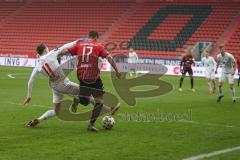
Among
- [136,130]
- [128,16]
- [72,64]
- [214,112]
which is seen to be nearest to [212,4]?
[128,16]

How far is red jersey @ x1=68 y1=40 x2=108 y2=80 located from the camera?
418 inches

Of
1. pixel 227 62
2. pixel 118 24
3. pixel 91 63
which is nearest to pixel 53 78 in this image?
pixel 91 63

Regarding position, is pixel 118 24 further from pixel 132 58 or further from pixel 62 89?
pixel 62 89

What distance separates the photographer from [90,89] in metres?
10.8

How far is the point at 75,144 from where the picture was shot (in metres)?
9.27

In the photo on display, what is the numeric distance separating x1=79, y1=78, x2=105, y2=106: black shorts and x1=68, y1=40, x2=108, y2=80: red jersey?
0.11 m

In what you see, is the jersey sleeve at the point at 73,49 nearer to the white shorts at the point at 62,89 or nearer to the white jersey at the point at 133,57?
the white shorts at the point at 62,89

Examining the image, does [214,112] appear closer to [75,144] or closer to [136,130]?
[136,130]

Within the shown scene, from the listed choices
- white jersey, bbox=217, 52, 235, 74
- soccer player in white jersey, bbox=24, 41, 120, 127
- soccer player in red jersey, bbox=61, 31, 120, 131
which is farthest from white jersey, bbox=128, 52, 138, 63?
soccer player in red jersey, bbox=61, 31, 120, 131

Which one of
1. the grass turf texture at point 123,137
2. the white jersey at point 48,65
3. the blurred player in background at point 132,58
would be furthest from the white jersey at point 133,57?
the white jersey at point 48,65

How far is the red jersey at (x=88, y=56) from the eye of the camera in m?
10.6

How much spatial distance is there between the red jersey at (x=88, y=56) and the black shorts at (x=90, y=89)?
0.11 meters

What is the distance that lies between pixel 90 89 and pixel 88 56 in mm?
737

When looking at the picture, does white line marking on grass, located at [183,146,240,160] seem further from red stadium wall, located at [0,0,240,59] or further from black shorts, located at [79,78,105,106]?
red stadium wall, located at [0,0,240,59]
